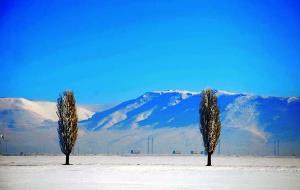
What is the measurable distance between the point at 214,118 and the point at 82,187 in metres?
42.2

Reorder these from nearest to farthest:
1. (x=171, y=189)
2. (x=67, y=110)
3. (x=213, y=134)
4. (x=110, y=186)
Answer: (x=171, y=189) → (x=110, y=186) → (x=213, y=134) → (x=67, y=110)

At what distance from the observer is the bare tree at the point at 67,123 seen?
232 ft

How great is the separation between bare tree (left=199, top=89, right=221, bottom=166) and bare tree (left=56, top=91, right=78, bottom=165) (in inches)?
783

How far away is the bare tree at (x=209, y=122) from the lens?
6862cm

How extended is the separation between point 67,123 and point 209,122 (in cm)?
2203

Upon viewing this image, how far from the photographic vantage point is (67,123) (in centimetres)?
7231

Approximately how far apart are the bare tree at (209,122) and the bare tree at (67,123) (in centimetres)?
1988

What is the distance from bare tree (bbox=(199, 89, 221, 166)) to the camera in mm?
68625

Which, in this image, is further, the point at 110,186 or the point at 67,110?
the point at 67,110

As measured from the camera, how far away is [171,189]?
29078 millimetres

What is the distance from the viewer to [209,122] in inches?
2741

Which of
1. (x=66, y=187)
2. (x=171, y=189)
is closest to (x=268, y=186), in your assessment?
(x=171, y=189)

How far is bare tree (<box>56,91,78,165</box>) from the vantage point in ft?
232

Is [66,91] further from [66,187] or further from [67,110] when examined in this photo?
[66,187]
